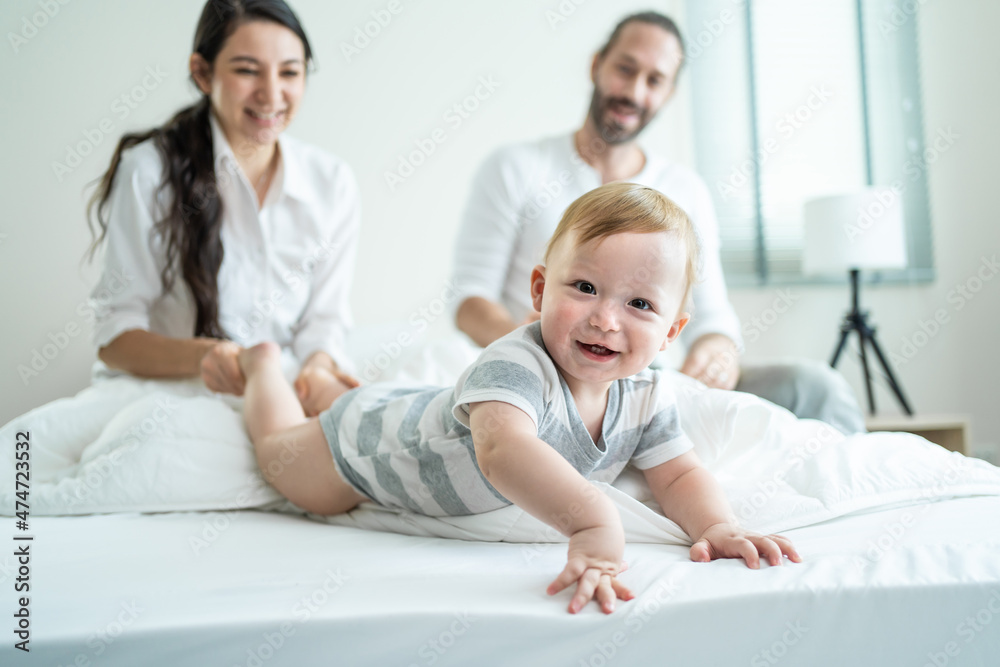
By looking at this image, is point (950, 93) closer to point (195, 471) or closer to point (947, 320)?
point (947, 320)

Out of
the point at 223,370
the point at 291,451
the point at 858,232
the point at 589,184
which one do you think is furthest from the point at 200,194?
the point at 858,232

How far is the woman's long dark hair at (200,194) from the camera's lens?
1479 millimetres

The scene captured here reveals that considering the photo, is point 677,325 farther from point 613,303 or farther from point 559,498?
point 559,498

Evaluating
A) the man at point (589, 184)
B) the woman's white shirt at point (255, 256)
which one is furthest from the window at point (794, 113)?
the woman's white shirt at point (255, 256)

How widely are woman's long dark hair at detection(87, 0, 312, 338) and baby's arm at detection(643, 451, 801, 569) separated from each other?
3.42 feet

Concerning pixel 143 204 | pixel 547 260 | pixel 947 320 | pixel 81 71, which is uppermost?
pixel 81 71

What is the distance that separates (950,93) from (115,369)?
2986 millimetres

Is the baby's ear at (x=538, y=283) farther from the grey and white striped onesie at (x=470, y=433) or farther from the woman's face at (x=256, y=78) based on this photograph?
the woman's face at (x=256, y=78)

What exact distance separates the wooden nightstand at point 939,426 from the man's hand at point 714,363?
940 millimetres

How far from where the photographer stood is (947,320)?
277 cm

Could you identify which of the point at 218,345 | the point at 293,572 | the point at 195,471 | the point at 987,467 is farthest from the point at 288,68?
the point at 987,467

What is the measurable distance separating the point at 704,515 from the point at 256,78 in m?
1.30

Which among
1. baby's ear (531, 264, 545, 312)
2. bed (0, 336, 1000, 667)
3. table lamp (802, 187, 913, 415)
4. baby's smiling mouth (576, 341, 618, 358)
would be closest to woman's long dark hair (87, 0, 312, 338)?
bed (0, 336, 1000, 667)

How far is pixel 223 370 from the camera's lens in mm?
1247
